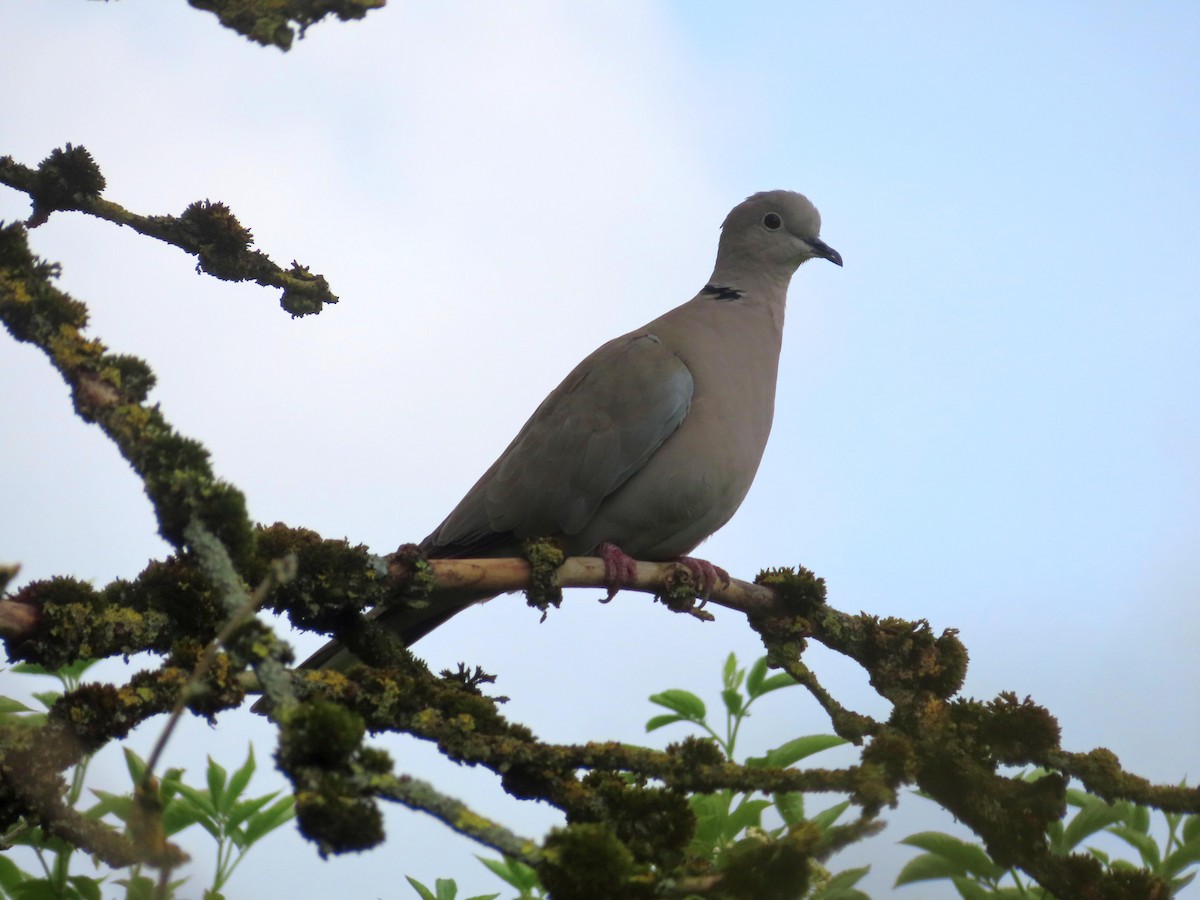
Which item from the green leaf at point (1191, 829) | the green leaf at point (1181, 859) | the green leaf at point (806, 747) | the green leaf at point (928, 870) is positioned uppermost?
the green leaf at point (806, 747)

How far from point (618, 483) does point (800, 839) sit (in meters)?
2.52

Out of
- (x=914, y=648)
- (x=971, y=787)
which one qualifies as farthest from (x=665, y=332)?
(x=971, y=787)

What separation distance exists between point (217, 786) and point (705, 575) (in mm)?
1563

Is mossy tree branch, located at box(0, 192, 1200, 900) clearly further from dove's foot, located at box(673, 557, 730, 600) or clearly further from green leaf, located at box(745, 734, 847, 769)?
dove's foot, located at box(673, 557, 730, 600)

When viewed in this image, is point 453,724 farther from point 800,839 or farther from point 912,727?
point 912,727

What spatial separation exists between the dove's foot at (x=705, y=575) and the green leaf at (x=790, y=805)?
1082mm

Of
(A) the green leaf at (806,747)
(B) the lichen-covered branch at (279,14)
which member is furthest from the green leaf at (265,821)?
(B) the lichen-covered branch at (279,14)

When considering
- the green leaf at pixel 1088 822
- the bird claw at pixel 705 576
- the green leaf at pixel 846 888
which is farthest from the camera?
the bird claw at pixel 705 576

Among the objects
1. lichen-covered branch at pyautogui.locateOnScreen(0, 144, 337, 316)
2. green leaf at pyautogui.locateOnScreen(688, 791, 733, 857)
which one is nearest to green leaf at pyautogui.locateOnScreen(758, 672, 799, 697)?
green leaf at pyautogui.locateOnScreen(688, 791, 733, 857)

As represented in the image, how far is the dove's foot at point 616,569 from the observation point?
11.1 ft

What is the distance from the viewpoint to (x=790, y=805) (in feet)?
6.54

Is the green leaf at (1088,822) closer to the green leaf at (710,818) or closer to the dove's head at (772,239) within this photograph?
the green leaf at (710,818)

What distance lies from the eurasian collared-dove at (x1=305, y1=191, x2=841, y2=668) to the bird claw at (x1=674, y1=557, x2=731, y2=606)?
0.28 m

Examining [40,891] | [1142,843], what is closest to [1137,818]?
[1142,843]
